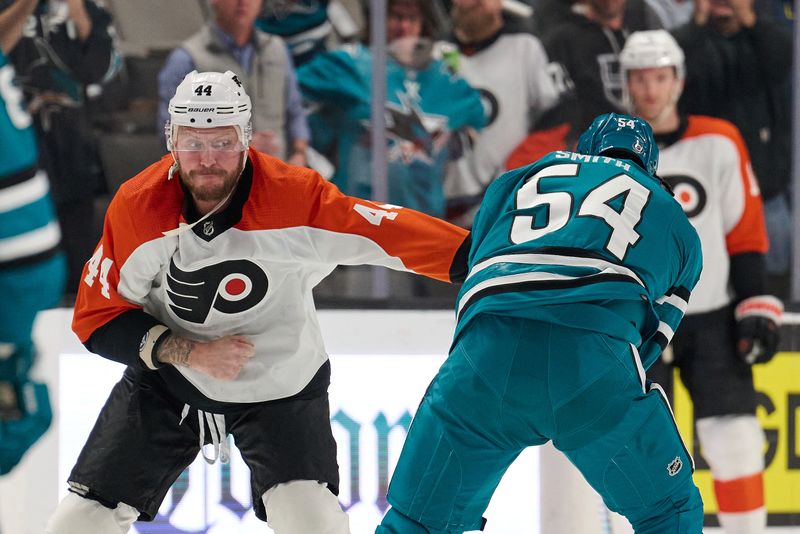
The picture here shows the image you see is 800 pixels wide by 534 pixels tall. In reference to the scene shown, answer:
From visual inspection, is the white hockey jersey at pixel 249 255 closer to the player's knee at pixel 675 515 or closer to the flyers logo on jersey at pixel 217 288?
the flyers logo on jersey at pixel 217 288

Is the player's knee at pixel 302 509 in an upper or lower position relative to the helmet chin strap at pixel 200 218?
lower

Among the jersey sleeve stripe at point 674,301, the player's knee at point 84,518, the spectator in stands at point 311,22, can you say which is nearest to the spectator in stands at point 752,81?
the spectator in stands at point 311,22

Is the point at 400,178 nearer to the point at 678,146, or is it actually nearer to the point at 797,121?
the point at 678,146

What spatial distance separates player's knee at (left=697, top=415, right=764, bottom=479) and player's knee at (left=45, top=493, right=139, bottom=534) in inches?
84.6

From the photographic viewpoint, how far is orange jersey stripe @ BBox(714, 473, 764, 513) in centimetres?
437

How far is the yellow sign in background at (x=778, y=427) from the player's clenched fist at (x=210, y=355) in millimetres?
1971

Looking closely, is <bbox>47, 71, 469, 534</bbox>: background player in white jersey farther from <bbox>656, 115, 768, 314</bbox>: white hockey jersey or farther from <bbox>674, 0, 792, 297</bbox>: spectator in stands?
<bbox>674, 0, 792, 297</bbox>: spectator in stands

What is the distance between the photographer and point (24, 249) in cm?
247

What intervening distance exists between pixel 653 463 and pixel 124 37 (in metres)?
2.89

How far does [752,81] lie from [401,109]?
4.55 feet

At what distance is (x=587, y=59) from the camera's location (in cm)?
508

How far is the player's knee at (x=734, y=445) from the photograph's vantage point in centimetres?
441

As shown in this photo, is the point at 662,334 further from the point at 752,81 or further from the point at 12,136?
the point at 752,81

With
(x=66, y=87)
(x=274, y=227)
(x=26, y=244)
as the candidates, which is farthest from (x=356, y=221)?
(x=66, y=87)
